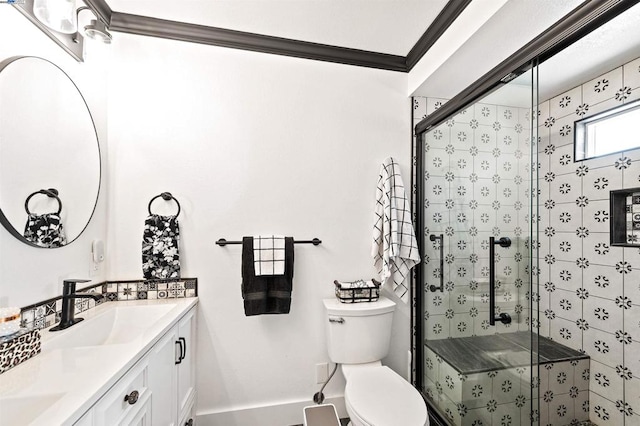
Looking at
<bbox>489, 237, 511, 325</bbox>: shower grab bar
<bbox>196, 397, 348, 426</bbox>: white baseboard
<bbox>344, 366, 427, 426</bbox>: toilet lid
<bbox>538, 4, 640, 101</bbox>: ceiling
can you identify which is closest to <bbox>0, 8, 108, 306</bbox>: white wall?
<bbox>196, 397, 348, 426</bbox>: white baseboard

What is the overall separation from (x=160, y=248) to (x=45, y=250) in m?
0.50

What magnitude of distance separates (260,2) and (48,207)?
1.45m

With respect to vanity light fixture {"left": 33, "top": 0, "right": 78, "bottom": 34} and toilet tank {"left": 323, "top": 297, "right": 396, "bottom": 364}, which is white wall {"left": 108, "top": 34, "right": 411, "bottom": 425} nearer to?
toilet tank {"left": 323, "top": 297, "right": 396, "bottom": 364}

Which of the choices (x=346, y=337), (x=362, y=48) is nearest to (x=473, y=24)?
(x=362, y=48)

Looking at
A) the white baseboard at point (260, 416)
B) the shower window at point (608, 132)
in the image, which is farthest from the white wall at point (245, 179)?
the shower window at point (608, 132)

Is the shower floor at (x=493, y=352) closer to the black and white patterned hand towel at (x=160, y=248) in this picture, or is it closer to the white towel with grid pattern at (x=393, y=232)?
the white towel with grid pattern at (x=393, y=232)

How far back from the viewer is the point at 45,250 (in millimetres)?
1160

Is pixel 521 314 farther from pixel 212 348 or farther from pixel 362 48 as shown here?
pixel 362 48

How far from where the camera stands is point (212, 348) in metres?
1.69

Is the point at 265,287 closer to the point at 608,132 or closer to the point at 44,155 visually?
the point at 44,155

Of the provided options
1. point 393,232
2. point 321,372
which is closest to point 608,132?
point 393,232

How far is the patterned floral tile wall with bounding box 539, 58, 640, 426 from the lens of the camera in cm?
163

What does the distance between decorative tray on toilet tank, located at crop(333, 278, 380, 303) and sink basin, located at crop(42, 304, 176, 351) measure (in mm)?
972

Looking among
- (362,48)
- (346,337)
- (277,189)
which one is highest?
(362,48)
